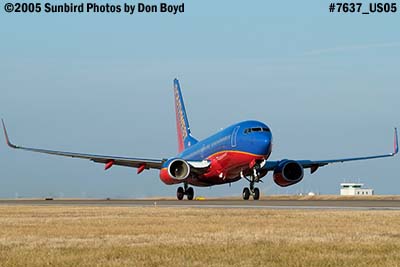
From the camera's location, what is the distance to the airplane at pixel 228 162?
2227 inches

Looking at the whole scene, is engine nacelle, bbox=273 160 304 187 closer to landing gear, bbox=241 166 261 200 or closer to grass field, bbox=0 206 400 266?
landing gear, bbox=241 166 261 200

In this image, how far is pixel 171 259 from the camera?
51.0 feet

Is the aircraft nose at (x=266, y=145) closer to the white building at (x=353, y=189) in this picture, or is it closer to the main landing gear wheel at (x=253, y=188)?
the main landing gear wheel at (x=253, y=188)

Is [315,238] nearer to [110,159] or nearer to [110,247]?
[110,247]

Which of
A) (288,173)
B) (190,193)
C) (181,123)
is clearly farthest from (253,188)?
(181,123)

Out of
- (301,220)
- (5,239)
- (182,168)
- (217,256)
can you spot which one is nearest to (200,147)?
(182,168)

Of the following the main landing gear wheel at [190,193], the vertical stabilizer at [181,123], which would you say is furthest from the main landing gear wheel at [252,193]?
the vertical stabilizer at [181,123]

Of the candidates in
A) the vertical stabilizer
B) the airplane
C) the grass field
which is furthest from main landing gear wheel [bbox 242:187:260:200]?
the grass field

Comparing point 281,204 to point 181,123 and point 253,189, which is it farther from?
point 181,123

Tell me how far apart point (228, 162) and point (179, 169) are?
17.3 feet

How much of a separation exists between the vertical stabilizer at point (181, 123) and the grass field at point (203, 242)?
49.5 m

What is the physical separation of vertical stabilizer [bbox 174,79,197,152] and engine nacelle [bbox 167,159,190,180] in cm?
1171

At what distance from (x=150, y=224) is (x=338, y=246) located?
921cm

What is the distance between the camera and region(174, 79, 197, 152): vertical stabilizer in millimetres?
77231
